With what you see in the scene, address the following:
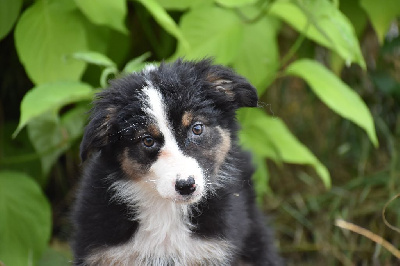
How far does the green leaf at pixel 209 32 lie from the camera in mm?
3973

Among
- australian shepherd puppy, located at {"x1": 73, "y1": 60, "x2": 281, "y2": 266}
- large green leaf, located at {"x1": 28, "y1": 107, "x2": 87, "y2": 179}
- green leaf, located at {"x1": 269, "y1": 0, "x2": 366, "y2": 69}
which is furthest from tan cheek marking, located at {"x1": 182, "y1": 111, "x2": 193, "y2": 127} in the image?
large green leaf, located at {"x1": 28, "y1": 107, "x2": 87, "y2": 179}

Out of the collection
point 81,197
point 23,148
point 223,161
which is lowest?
point 23,148

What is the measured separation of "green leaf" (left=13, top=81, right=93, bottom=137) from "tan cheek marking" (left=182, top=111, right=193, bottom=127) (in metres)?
0.79

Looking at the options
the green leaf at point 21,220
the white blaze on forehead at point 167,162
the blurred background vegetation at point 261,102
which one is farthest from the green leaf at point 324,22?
the green leaf at point 21,220

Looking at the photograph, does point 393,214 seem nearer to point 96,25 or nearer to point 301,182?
point 301,182

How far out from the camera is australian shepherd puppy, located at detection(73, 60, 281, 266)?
9.91 feet

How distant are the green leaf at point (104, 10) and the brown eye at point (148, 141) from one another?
40.9 inches

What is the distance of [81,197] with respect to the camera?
347 cm

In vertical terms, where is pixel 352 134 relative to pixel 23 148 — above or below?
above

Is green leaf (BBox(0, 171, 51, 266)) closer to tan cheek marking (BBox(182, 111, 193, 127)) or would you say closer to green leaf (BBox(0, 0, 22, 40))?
green leaf (BBox(0, 0, 22, 40))

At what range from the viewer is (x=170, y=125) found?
3.01 meters

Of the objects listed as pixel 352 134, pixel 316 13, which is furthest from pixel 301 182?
pixel 316 13

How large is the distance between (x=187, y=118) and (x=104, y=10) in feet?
3.64

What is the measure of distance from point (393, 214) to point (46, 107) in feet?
9.36
